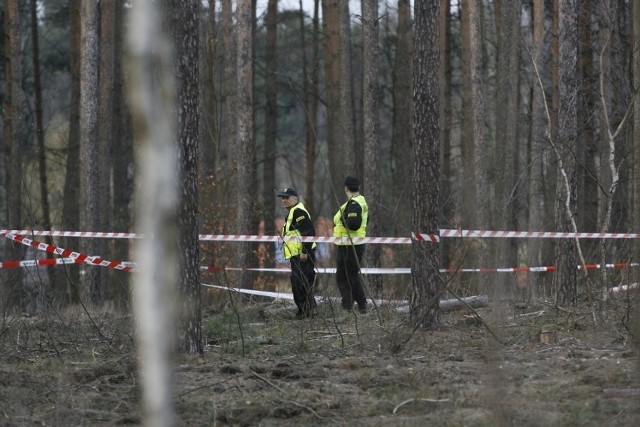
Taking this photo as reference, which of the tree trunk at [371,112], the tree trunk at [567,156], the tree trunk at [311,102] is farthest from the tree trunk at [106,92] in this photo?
the tree trunk at [567,156]

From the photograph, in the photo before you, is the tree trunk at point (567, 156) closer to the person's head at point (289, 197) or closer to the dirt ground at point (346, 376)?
the dirt ground at point (346, 376)

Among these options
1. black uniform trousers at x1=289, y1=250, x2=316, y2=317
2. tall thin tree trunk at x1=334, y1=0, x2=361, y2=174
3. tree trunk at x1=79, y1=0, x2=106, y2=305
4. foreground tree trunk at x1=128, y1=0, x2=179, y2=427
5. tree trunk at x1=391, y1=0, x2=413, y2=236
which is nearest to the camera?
foreground tree trunk at x1=128, y1=0, x2=179, y2=427

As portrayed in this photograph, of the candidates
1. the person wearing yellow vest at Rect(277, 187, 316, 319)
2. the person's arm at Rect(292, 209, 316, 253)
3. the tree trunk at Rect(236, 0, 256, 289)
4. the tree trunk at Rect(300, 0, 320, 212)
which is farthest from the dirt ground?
the tree trunk at Rect(300, 0, 320, 212)

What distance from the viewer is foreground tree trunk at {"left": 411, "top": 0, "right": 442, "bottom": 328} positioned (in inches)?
429

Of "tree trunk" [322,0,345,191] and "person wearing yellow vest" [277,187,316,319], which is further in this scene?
"tree trunk" [322,0,345,191]

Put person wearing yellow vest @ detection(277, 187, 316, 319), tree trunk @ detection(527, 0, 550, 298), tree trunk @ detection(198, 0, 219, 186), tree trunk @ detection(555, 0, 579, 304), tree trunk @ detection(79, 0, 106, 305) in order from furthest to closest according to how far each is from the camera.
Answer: tree trunk @ detection(198, 0, 219, 186)
tree trunk @ detection(527, 0, 550, 298)
tree trunk @ detection(79, 0, 106, 305)
tree trunk @ detection(555, 0, 579, 304)
person wearing yellow vest @ detection(277, 187, 316, 319)

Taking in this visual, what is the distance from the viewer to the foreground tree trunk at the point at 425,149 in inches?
429

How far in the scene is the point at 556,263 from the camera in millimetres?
14289

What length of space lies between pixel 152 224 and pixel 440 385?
584cm

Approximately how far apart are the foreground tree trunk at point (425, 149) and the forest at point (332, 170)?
0.02 m

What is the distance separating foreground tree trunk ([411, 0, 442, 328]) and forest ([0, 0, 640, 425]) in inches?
0.8

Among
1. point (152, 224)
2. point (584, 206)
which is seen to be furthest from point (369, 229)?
point (152, 224)

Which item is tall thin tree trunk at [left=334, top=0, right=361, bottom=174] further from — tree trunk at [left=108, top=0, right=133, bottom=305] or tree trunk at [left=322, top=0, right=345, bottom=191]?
tree trunk at [left=108, top=0, right=133, bottom=305]

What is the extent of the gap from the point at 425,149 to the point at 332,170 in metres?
16.1
